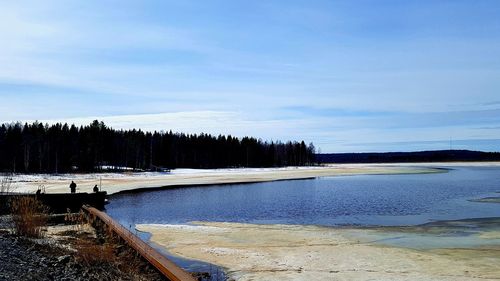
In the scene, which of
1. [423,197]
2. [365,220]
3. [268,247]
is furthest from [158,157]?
[268,247]

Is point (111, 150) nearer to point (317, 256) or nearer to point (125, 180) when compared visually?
point (125, 180)

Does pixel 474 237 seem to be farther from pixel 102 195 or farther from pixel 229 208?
pixel 102 195

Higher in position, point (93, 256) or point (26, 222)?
point (26, 222)

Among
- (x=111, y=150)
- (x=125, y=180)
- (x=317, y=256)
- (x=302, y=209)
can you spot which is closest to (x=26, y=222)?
(x=317, y=256)

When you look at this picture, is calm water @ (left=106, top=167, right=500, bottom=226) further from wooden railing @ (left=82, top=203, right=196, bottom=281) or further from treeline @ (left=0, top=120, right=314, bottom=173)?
treeline @ (left=0, top=120, right=314, bottom=173)

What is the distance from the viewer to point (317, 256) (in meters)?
16.7

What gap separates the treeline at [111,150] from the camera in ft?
286

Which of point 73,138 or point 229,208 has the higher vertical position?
point 73,138

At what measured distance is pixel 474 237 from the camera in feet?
68.1

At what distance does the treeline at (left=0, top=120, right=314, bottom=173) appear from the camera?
286 feet

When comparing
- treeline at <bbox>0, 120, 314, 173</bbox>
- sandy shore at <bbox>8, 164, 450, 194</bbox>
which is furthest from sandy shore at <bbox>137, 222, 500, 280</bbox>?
treeline at <bbox>0, 120, 314, 173</bbox>

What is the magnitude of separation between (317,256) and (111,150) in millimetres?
91670

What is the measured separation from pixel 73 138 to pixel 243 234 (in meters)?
81.1

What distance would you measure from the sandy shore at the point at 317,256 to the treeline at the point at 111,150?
2568 inches
